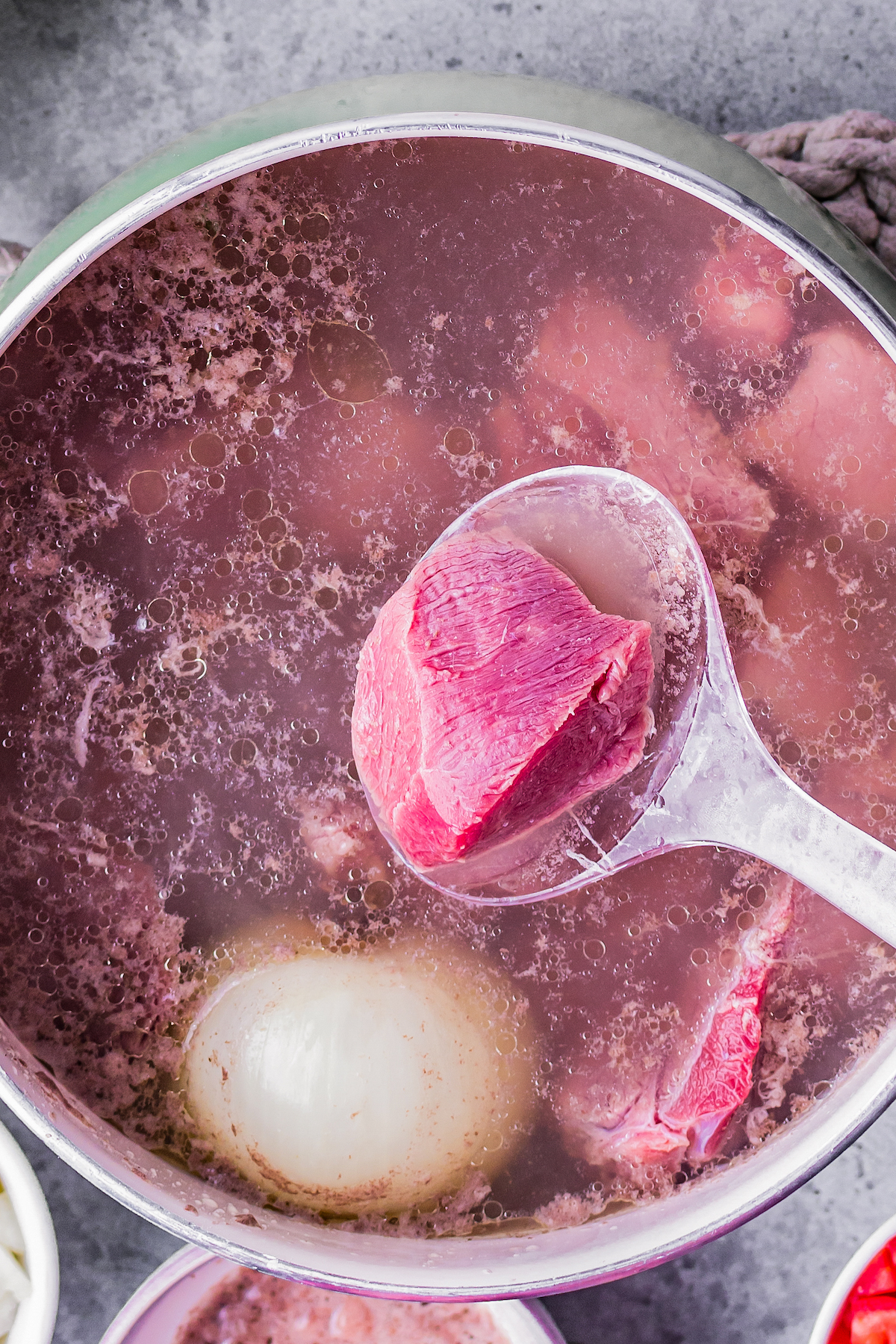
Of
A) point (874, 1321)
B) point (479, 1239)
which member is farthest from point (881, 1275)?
point (479, 1239)

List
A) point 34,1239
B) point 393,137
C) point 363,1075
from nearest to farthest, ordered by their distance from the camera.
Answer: point 393,137 → point 363,1075 → point 34,1239

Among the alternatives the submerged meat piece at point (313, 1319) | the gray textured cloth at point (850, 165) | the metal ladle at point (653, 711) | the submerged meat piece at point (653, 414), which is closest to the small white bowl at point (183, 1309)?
the submerged meat piece at point (313, 1319)

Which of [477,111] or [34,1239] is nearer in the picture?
[477,111]

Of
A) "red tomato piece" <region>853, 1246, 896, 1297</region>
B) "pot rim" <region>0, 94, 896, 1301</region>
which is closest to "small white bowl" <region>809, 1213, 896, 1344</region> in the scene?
"red tomato piece" <region>853, 1246, 896, 1297</region>

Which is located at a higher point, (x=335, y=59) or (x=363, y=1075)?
(x=335, y=59)

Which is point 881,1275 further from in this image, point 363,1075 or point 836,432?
point 836,432

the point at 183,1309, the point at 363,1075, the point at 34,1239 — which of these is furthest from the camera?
the point at 183,1309
